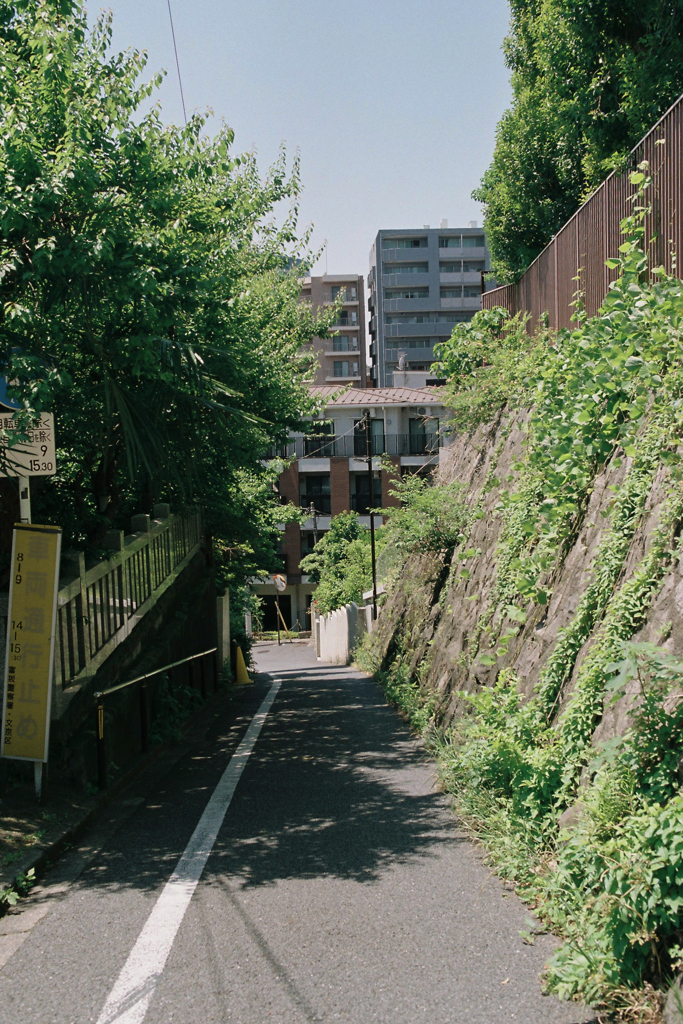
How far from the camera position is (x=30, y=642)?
666 cm

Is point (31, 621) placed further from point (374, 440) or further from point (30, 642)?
point (374, 440)

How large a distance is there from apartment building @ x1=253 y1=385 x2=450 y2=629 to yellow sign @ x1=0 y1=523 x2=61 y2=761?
127 feet

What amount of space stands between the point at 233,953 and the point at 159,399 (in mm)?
4984

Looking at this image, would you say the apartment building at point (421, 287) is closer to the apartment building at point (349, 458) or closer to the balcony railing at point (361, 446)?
the apartment building at point (349, 458)

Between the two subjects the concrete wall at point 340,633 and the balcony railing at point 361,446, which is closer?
the concrete wall at point 340,633

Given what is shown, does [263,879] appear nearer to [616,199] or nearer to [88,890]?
[88,890]

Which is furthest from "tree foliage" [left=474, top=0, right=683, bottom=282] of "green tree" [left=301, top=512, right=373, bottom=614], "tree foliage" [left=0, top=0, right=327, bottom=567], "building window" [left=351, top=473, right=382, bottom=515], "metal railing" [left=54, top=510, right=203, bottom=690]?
"building window" [left=351, top=473, right=382, bottom=515]

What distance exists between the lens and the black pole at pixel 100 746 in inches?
293

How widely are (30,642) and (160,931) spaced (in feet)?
9.81

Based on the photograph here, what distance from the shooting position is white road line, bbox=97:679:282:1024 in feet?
11.9

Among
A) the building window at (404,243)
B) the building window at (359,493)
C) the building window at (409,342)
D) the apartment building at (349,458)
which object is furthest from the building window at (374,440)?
the building window at (404,243)

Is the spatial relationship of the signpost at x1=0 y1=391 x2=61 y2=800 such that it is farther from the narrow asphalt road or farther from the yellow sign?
the narrow asphalt road

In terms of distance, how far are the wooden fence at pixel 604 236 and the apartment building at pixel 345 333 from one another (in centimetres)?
5190

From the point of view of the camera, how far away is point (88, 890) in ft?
17.0
